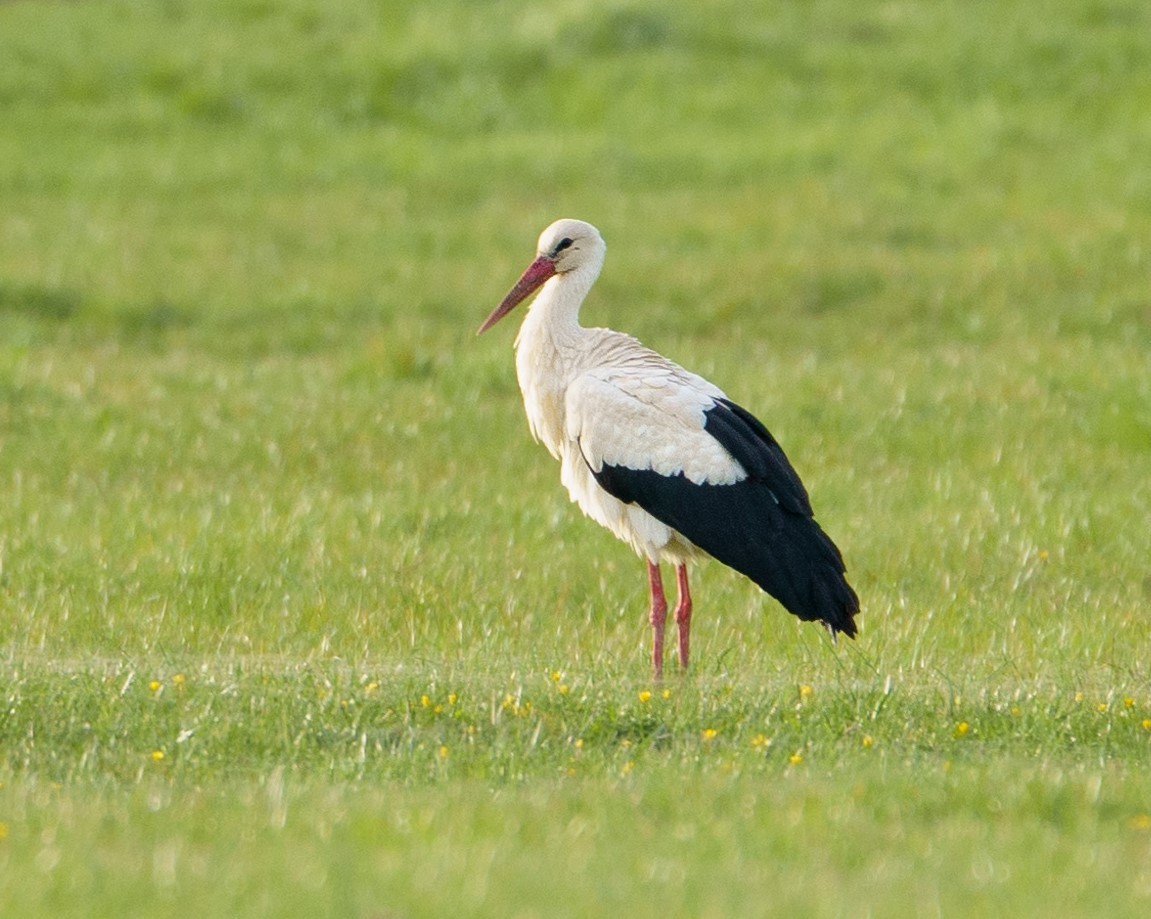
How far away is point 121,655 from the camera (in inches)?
286

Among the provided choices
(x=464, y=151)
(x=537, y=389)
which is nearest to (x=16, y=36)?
(x=464, y=151)

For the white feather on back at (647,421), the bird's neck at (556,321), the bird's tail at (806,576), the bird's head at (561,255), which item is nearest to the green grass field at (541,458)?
the bird's tail at (806,576)

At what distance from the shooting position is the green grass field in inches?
190

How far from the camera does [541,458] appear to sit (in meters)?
11.0

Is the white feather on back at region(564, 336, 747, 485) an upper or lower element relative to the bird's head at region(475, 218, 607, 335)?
lower

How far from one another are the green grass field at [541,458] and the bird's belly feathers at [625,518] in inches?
16.2

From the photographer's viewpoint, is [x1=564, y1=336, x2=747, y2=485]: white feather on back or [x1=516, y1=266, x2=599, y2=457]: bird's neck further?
[x1=516, y1=266, x2=599, y2=457]: bird's neck

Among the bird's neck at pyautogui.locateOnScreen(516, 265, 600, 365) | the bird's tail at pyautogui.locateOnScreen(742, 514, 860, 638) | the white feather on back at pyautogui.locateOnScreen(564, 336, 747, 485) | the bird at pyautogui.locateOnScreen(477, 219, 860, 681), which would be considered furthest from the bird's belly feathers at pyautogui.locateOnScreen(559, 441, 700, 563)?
the bird's tail at pyautogui.locateOnScreen(742, 514, 860, 638)

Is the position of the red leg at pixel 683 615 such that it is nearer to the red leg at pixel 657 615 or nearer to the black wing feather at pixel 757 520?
the red leg at pixel 657 615

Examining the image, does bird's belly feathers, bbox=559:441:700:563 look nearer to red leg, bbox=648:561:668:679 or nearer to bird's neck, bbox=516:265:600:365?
red leg, bbox=648:561:668:679

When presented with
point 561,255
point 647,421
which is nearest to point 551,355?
point 561,255

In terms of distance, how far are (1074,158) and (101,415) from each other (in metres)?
11.1

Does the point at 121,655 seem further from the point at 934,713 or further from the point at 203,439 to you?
the point at 203,439

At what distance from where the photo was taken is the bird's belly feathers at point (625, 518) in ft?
24.7
